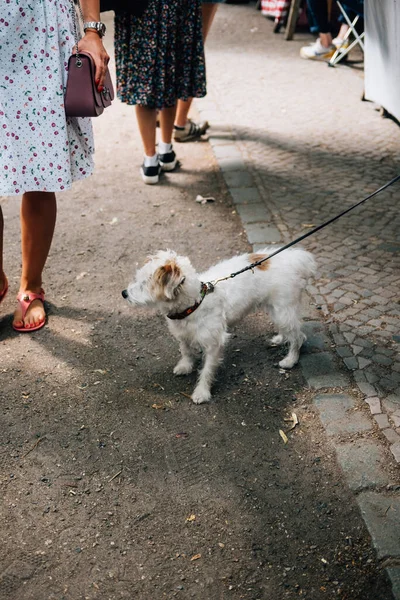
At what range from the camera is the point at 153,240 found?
490 centimetres

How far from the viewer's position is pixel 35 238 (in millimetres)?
3727

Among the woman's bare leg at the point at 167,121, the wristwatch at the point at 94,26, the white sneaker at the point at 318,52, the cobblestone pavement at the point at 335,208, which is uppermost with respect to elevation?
the wristwatch at the point at 94,26

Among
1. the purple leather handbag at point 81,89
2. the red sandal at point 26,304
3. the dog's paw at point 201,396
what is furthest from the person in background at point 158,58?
the dog's paw at point 201,396

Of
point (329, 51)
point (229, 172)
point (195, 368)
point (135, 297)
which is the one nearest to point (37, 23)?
point (135, 297)

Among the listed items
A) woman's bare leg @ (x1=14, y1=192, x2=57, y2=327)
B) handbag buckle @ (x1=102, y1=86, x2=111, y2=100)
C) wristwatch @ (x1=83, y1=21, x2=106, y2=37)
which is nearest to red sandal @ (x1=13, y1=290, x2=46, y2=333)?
woman's bare leg @ (x1=14, y1=192, x2=57, y2=327)

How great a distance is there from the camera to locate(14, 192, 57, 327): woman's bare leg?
3.64m

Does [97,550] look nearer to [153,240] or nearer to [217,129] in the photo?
[153,240]

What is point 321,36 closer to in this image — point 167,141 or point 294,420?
point 167,141

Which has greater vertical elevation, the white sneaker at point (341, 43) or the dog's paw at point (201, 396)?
the white sneaker at point (341, 43)

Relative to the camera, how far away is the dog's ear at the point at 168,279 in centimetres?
303

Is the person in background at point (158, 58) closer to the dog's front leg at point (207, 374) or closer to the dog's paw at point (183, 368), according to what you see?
the dog's paw at point (183, 368)

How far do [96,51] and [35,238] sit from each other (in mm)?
1124

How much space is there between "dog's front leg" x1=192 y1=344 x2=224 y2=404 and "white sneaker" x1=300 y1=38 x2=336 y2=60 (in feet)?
24.0

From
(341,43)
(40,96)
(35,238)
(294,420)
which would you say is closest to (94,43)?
(40,96)
